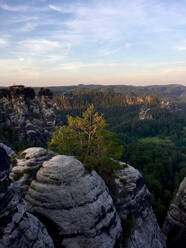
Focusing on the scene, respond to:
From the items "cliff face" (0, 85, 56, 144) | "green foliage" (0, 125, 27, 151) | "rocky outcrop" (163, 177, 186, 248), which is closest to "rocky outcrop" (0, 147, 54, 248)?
"rocky outcrop" (163, 177, 186, 248)

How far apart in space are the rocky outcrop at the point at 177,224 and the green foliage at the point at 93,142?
1799cm

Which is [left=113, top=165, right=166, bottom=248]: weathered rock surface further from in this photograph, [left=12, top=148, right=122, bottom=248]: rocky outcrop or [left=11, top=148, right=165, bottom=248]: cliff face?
[left=12, top=148, right=122, bottom=248]: rocky outcrop

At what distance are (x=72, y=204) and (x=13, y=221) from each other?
7.07 m

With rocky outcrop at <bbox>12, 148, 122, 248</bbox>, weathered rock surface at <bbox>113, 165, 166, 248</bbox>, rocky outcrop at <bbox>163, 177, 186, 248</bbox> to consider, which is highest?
rocky outcrop at <bbox>12, 148, 122, 248</bbox>

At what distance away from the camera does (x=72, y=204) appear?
63.3 feet

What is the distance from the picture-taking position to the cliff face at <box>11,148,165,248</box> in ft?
61.3

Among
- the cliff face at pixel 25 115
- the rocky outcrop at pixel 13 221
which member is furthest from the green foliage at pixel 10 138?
the rocky outcrop at pixel 13 221

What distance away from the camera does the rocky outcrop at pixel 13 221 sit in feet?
42.7

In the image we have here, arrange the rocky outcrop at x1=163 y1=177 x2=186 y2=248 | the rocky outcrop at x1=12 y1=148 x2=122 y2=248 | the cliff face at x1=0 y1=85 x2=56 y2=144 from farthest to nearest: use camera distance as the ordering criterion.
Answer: the cliff face at x1=0 y1=85 x2=56 y2=144 → the rocky outcrop at x1=163 y1=177 x2=186 y2=248 → the rocky outcrop at x1=12 y1=148 x2=122 y2=248

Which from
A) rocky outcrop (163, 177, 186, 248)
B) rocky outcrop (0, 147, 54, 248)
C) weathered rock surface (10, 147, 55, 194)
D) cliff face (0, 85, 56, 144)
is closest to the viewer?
rocky outcrop (0, 147, 54, 248)

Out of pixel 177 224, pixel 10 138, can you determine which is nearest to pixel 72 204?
pixel 177 224

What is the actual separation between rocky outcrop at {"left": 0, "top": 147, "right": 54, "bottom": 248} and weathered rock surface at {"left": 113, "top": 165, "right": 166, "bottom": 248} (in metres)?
13.5

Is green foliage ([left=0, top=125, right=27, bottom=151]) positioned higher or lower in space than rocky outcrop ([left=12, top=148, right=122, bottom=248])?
lower

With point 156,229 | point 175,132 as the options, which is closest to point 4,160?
point 156,229
